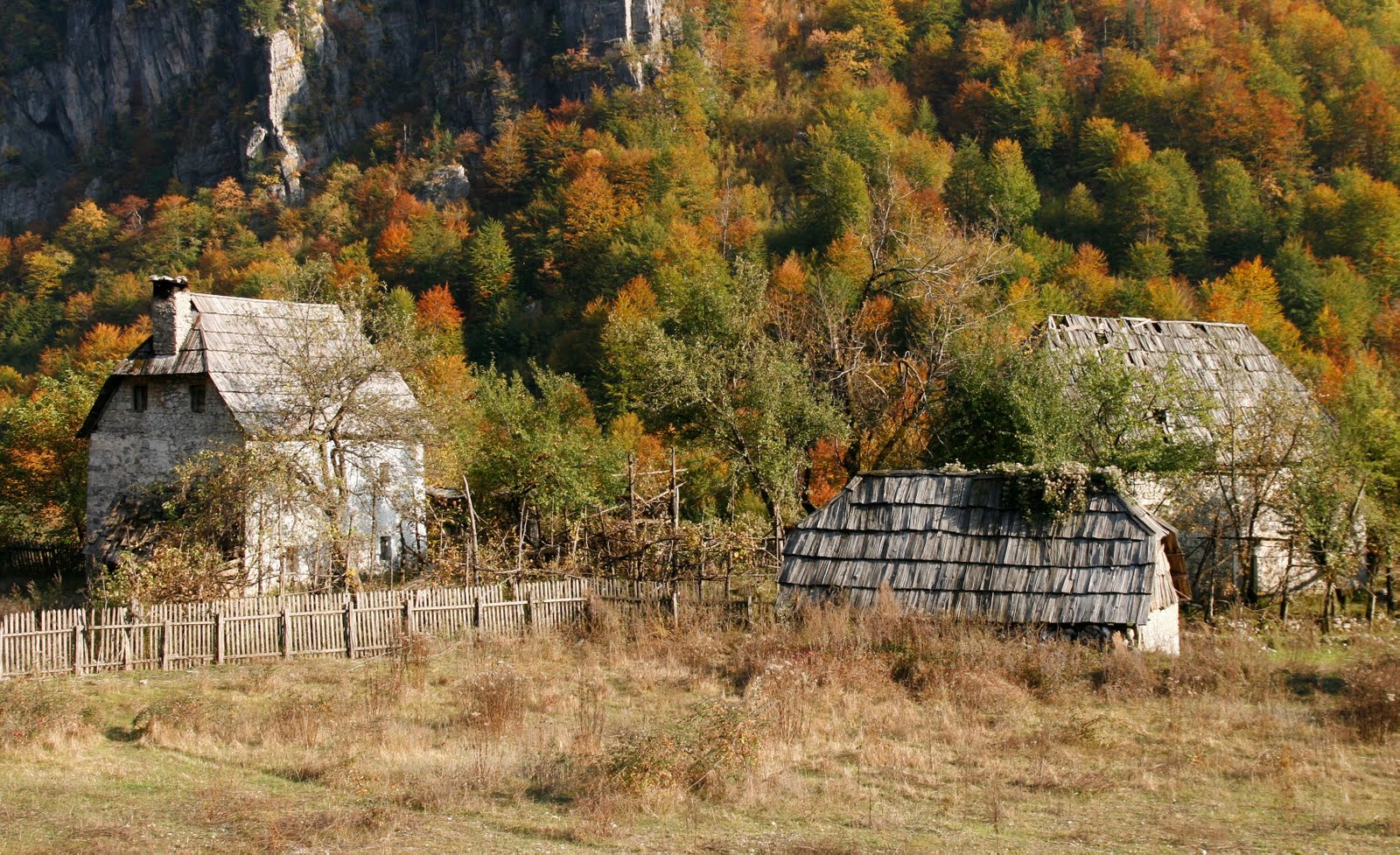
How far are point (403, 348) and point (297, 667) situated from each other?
8515mm

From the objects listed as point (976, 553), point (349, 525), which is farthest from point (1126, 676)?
point (349, 525)

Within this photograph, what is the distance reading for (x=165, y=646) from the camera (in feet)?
66.8

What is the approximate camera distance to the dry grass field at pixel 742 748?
11.9 metres

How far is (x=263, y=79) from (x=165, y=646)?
334ft

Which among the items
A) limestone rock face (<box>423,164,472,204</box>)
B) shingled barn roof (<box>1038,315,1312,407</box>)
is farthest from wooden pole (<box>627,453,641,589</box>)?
limestone rock face (<box>423,164,472,204</box>)

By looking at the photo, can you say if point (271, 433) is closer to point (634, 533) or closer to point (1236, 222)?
point (634, 533)

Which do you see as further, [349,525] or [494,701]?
[349,525]

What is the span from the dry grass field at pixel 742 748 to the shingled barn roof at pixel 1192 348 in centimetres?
957

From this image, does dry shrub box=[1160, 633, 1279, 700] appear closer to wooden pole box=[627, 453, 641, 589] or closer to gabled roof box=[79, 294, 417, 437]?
wooden pole box=[627, 453, 641, 589]

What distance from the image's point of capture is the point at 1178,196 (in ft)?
233

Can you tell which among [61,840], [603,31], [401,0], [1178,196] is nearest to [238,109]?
[401,0]

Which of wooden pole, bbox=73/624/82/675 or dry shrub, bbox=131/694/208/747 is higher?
wooden pole, bbox=73/624/82/675

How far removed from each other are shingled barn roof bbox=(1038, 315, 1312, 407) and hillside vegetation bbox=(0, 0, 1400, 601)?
207cm

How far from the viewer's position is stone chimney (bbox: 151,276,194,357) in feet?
98.9
